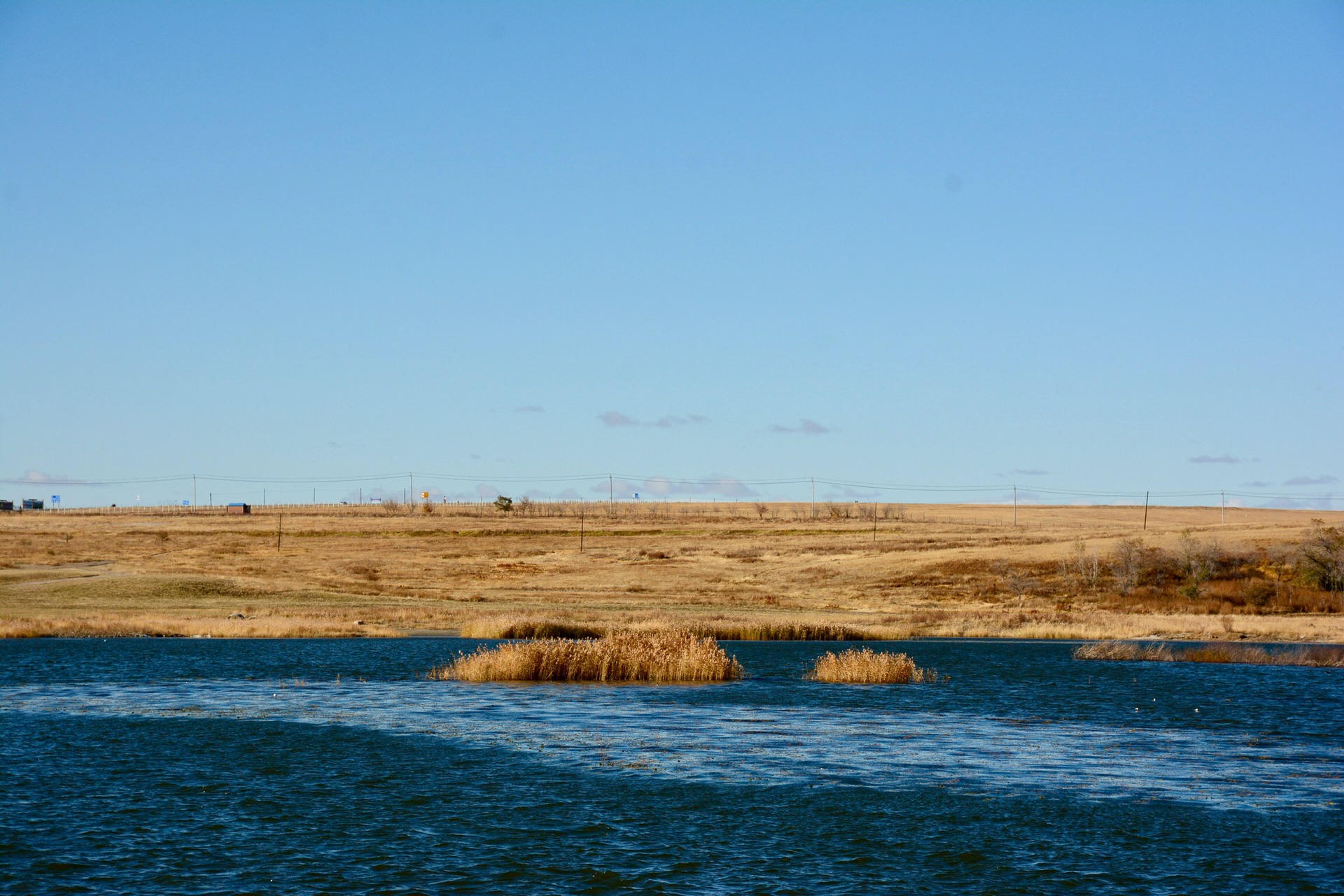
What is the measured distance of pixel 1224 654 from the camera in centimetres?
5647

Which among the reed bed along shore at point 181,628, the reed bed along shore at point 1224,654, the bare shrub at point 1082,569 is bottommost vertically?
the reed bed along shore at point 181,628

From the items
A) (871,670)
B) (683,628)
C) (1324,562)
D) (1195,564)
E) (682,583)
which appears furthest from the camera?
(682,583)

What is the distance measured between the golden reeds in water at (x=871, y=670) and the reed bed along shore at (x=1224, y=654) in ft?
46.9

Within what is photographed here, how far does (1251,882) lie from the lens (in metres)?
19.4

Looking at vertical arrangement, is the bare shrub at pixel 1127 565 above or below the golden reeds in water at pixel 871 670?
above

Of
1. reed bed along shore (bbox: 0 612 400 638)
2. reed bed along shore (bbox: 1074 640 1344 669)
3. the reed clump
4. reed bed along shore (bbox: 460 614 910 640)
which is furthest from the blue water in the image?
reed bed along shore (bbox: 0 612 400 638)

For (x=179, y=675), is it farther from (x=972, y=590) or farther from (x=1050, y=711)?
(x=972, y=590)

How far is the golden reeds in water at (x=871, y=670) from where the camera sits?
151 feet

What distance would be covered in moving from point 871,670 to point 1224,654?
2012 cm

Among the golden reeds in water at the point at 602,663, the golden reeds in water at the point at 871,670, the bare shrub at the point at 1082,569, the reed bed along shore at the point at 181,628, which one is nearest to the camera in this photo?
the golden reeds in water at the point at 602,663

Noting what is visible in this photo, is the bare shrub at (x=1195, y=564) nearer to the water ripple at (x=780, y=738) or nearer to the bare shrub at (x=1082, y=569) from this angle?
the bare shrub at (x=1082, y=569)

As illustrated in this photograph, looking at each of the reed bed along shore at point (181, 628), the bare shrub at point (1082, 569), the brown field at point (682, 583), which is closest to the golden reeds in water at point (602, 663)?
the brown field at point (682, 583)

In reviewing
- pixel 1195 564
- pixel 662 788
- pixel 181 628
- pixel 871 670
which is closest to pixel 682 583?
pixel 1195 564

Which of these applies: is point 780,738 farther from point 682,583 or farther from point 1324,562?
point 1324,562
